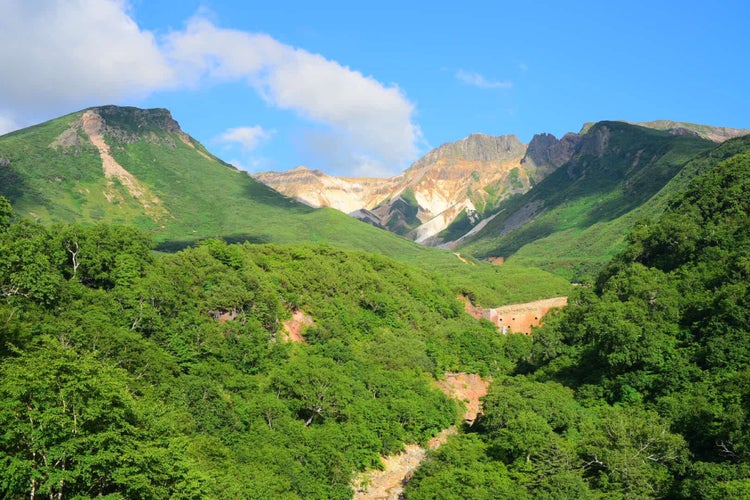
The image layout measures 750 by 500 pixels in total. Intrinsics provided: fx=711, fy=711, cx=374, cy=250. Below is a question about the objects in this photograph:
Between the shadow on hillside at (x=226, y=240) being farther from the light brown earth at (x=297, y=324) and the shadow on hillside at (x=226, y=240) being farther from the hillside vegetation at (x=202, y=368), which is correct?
the light brown earth at (x=297, y=324)

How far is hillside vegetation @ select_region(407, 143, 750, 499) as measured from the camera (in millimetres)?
46062

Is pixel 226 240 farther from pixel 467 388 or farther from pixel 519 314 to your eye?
pixel 467 388

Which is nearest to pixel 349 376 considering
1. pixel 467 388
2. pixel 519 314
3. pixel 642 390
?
pixel 467 388

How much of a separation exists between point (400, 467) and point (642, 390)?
21121mm

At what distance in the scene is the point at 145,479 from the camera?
1186 inches

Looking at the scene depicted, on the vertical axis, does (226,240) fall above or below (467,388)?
above

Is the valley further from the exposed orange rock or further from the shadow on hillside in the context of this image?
the shadow on hillside

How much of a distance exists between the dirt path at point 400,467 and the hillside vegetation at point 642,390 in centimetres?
384

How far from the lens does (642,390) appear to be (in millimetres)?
58562

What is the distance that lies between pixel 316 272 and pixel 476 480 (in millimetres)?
42519

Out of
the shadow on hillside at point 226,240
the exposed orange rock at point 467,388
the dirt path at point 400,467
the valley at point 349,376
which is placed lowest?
the dirt path at point 400,467

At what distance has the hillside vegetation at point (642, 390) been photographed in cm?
4606

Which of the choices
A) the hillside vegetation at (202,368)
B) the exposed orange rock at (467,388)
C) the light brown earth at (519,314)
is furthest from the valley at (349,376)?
the light brown earth at (519,314)

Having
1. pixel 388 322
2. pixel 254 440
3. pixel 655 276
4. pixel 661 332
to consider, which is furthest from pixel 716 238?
pixel 254 440
